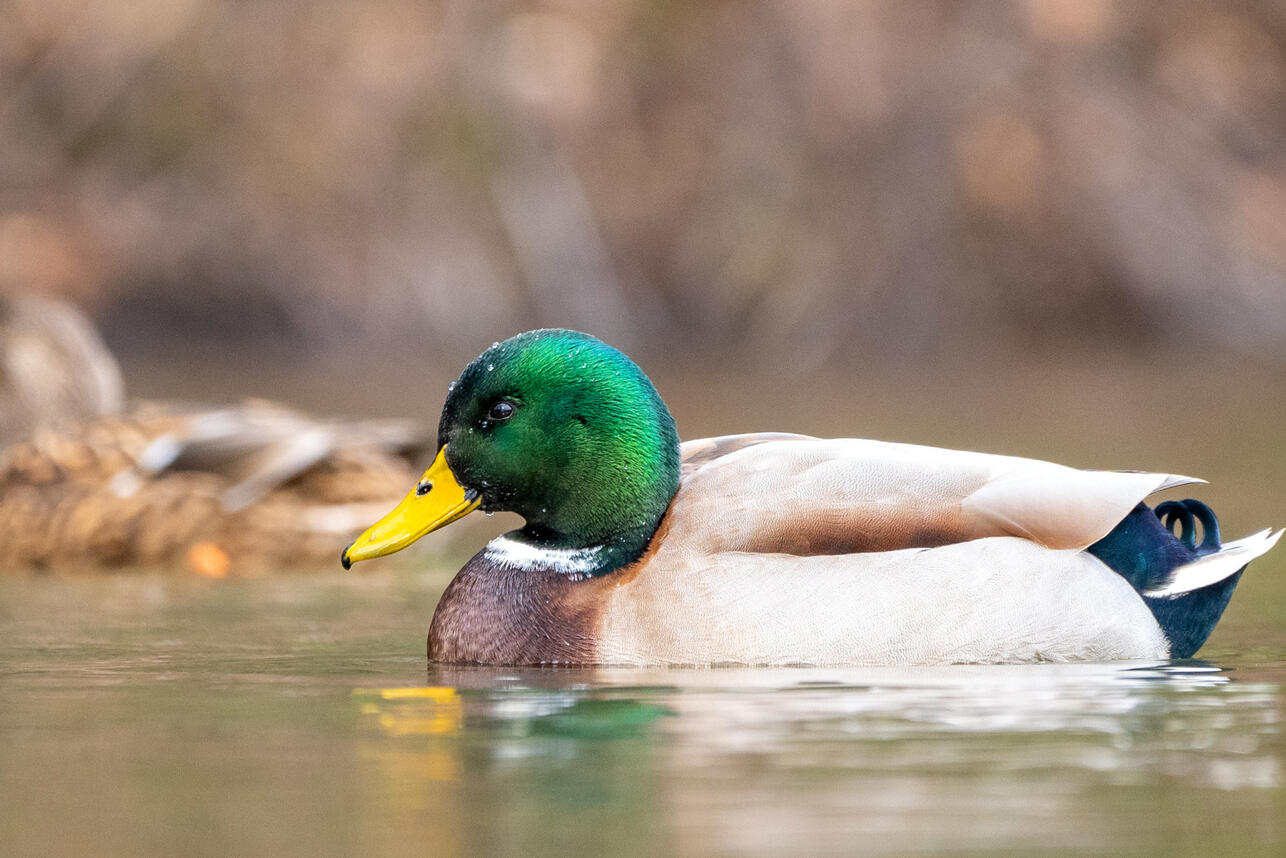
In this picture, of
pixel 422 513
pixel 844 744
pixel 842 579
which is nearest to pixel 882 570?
pixel 842 579

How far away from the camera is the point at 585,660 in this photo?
5871 millimetres

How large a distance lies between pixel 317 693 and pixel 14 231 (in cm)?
1728

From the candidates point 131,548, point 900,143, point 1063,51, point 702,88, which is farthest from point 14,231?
point 131,548

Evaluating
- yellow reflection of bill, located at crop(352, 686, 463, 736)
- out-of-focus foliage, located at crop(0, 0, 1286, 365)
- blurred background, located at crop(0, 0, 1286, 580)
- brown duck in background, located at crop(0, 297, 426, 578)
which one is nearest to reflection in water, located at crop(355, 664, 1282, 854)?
yellow reflection of bill, located at crop(352, 686, 463, 736)

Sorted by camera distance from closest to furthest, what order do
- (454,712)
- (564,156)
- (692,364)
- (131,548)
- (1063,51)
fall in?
(454,712), (131,548), (692,364), (1063,51), (564,156)

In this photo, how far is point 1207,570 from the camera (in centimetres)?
617

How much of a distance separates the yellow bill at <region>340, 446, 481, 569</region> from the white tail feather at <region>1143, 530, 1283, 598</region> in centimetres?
200

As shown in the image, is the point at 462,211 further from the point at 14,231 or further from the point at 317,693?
the point at 317,693

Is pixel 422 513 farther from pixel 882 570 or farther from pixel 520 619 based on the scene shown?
pixel 882 570

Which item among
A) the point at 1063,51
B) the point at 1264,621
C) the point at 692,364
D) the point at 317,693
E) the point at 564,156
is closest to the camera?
the point at 317,693

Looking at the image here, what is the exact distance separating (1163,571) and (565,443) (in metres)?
1.77

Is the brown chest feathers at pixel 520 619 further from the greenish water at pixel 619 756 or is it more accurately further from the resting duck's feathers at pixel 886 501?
the resting duck's feathers at pixel 886 501

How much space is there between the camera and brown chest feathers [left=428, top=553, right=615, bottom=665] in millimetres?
5906

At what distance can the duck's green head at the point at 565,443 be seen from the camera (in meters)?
6.02
